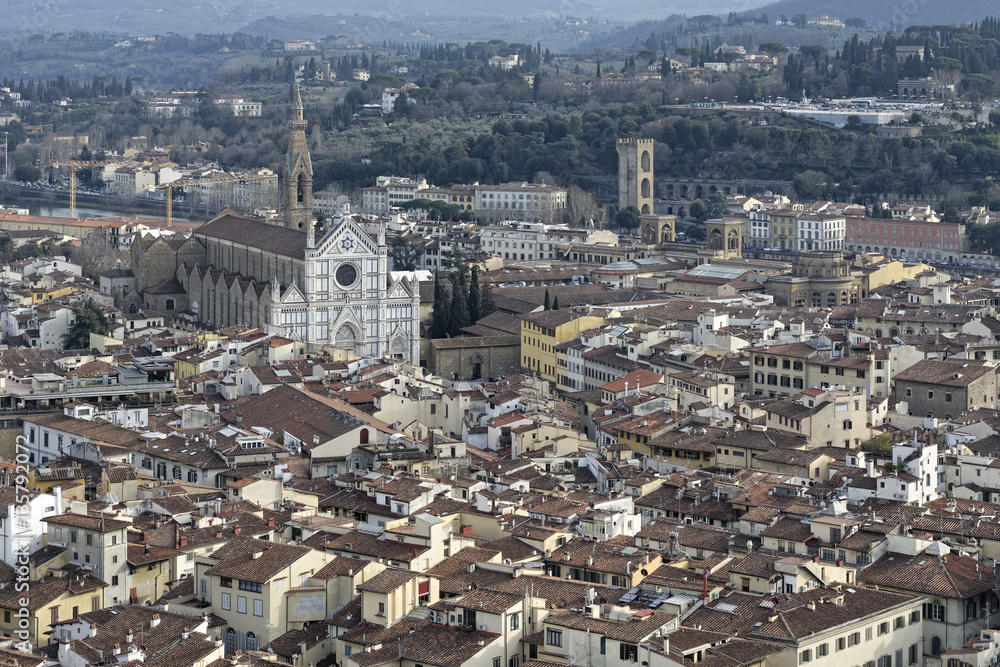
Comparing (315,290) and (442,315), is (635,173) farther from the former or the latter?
(315,290)

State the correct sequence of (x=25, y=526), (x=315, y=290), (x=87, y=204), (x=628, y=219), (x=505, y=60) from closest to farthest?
(x=25, y=526) → (x=315, y=290) → (x=628, y=219) → (x=87, y=204) → (x=505, y=60)

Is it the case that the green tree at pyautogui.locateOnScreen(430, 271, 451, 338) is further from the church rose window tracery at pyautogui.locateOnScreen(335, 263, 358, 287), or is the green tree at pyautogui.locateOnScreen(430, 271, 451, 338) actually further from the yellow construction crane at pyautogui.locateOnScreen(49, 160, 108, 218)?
the yellow construction crane at pyautogui.locateOnScreen(49, 160, 108, 218)

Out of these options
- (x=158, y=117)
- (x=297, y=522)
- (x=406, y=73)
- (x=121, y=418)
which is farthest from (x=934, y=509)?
(x=406, y=73)

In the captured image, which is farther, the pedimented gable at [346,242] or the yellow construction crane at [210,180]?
the yellow construction crane at [210,180]

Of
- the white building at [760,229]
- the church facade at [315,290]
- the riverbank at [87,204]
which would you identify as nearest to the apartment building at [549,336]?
the church facade at [315,290]

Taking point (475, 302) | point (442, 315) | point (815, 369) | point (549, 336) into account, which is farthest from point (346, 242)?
point (815, 369)

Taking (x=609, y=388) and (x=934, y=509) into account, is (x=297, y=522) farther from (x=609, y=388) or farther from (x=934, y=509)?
(x=609, y=388)

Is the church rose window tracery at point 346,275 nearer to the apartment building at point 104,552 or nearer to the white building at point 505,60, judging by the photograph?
the apartment building at point 104,552
